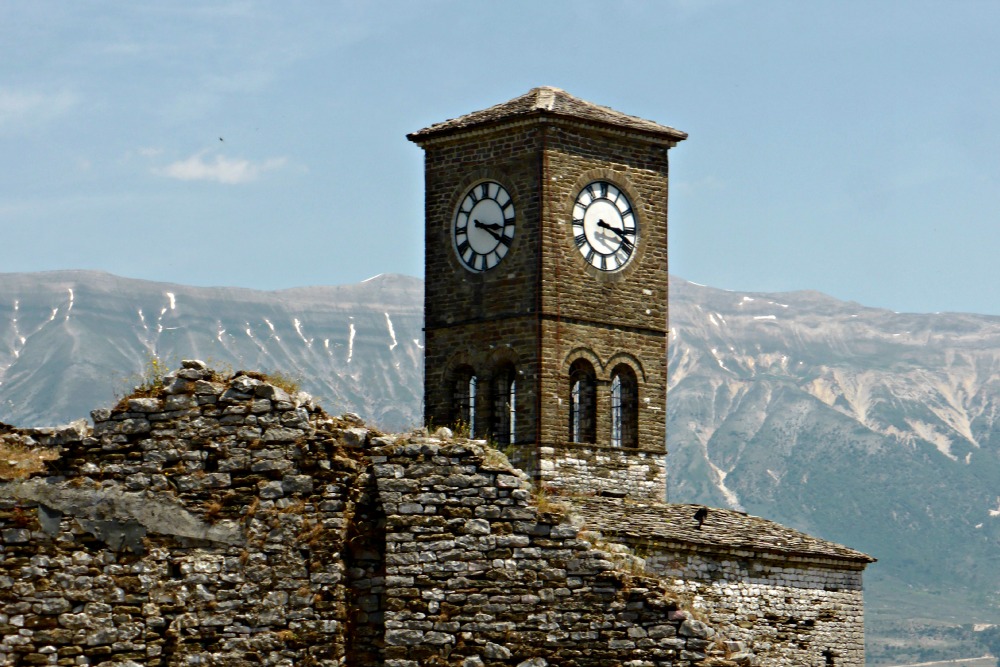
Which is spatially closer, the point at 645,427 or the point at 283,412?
the point at 283,412

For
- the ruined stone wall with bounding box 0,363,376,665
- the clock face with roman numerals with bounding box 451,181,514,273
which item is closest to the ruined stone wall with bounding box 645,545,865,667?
the clock face with roman numerals with bounding box 451,181,514,273

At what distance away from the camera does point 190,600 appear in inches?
813

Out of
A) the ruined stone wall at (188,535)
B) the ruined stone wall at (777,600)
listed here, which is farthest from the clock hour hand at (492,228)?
the ruined stone wall at (188,535)

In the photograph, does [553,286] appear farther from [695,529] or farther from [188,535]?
[188,535]

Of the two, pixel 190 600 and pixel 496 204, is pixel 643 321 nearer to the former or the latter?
pixel 496 204

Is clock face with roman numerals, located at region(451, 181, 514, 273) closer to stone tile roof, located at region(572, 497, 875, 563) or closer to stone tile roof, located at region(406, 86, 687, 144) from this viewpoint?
stone tile roof, located at region(406, 86, 687, 144)

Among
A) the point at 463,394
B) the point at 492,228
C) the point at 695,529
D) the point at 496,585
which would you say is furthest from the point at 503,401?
the point at 496,585

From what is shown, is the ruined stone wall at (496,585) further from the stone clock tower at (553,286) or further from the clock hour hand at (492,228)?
the clock hour hand at (492,228)

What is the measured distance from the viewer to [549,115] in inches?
1912

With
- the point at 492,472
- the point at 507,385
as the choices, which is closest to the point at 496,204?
the point at 507,385

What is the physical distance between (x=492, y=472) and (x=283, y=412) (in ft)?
7.28

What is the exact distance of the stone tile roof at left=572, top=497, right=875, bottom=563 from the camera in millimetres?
42438

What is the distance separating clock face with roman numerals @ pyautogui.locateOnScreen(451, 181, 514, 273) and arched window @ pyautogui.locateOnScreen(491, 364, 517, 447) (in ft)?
8.54

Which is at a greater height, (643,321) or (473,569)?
(643,321)
